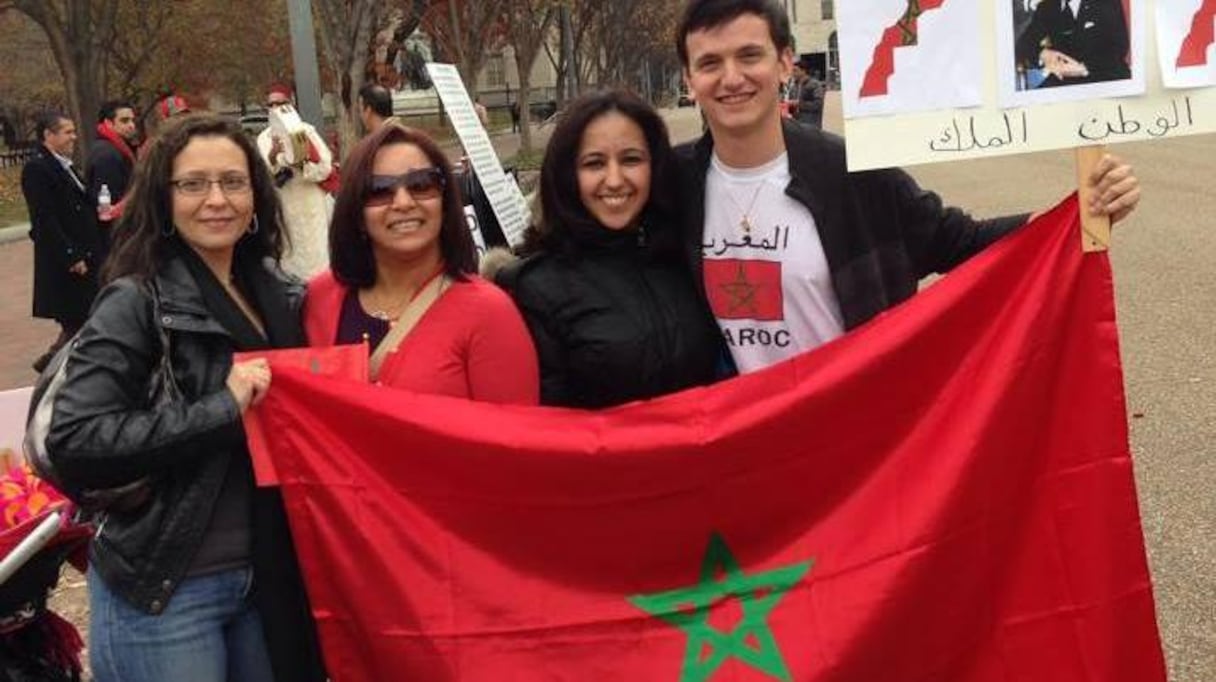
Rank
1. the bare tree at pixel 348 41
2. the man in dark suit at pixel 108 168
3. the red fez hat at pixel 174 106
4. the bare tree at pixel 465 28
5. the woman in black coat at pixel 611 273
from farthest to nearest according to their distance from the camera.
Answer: the bare tree at pixel 465 28 < the bare tree at pixel 348 41 < the man in dark suit at pixel 108 168 < the red fez hat at pixel 174 106 < the woman in black coat at pixel 611 273

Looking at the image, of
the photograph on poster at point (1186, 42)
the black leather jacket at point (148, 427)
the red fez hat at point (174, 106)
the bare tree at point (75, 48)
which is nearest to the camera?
the black leather jacket at point (148, 427)

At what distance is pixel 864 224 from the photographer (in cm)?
283

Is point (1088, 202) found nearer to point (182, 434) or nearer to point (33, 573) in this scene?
point (182, 434)

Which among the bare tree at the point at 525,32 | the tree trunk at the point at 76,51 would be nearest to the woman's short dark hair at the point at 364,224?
the tree trunk at the point at 76,51

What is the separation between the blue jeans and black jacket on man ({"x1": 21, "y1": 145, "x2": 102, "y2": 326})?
6725 millimetres

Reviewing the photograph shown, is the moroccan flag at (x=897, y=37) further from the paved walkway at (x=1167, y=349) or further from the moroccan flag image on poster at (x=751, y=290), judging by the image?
the paved walkway at (x=1167, y=349)

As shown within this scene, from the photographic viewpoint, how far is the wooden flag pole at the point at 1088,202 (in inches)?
102

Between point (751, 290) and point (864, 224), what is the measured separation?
0.96 ft

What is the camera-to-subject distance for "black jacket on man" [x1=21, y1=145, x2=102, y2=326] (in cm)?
864

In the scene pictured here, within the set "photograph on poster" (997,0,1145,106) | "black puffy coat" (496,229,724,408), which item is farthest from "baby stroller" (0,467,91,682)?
"photograph on poster" (997,0,1145,106)

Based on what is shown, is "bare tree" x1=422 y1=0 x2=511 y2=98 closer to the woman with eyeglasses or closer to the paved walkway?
the paved walkway

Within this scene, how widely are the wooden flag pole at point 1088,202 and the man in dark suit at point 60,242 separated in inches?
299

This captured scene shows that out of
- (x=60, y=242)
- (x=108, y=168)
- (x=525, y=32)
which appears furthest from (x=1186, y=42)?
(x=525, y=32)

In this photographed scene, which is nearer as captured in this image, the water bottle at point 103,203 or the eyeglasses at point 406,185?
the eyeglasses at point 406,185
